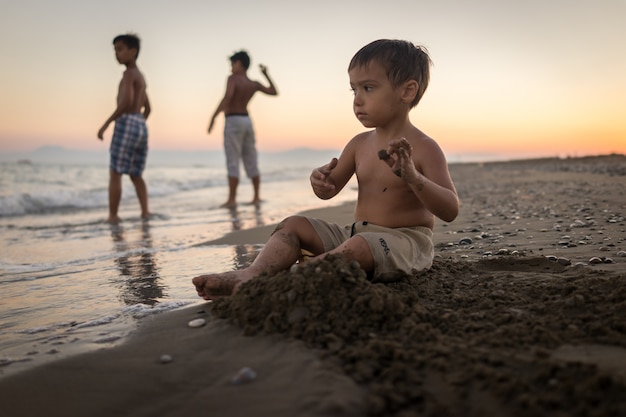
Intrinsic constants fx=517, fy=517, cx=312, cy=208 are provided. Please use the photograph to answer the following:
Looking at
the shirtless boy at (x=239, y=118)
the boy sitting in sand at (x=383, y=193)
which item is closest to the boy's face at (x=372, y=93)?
the boy sitting in sand at (x=383, y=193)

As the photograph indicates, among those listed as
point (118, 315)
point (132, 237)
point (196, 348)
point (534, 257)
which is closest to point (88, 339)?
point (118, 315)

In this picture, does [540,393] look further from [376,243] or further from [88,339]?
[88,339]

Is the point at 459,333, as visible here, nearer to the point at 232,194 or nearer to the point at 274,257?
the point at 274,257

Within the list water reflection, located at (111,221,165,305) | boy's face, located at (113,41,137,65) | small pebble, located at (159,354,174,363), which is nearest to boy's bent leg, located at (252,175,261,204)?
boy's face, located at (113,41,137,65)

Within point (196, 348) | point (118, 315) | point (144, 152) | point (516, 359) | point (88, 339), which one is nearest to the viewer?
point (516, 359)

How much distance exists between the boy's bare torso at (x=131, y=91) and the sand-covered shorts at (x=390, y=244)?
5734 millimetres

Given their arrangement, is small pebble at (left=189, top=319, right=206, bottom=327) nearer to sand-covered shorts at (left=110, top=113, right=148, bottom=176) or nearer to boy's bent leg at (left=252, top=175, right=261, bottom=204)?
sand-covered shorts at (left=110, top=113, right=148, bottom=176)

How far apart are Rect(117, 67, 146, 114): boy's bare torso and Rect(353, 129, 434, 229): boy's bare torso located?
5650 millimetres

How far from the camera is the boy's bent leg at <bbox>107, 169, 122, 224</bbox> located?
24.3ft

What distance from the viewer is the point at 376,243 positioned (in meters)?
2.56

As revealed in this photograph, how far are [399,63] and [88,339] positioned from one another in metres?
2.13

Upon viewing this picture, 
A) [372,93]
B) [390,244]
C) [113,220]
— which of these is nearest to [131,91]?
[113,220]

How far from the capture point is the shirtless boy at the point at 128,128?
7609 millimetres

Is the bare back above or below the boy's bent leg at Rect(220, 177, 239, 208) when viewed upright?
above
